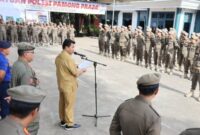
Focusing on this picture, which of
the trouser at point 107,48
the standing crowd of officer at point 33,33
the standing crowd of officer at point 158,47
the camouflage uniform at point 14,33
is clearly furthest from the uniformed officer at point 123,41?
the camouflage uniform at point 14,33

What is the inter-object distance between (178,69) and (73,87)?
9.00m

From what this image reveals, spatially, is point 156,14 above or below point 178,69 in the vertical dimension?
above

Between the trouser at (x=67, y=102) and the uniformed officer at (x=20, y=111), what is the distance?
3.37 m

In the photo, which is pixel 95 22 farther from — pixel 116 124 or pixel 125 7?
pixel 116 124

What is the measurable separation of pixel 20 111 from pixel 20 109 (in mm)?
16

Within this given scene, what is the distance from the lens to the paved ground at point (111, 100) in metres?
6.00

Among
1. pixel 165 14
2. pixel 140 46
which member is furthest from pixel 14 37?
pixel 165 14

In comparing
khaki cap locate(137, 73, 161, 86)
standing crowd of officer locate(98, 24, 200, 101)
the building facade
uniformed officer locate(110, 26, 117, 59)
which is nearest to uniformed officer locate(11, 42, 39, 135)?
khaki cap locate(137, 73, 161, 86)

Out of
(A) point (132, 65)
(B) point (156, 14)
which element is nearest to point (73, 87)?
(A) point (132, 65)

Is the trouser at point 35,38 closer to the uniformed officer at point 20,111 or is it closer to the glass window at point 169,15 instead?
the glass window at point 169,15

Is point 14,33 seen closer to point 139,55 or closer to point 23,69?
point 139,55

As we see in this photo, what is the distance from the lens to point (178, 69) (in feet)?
43.9

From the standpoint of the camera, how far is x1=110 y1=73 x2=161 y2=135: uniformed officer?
2.55 metres

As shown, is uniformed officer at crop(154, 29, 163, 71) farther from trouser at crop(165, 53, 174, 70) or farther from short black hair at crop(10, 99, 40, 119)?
short black hair at crop(10, 99, 40, 119)
